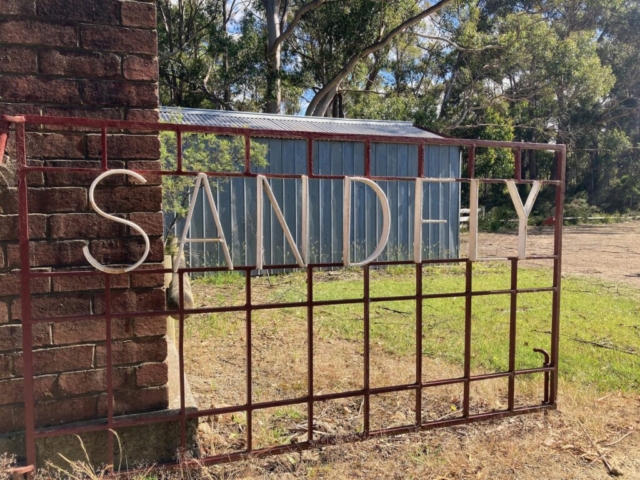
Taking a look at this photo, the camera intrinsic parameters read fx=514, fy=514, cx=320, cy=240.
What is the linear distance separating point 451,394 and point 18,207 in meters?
3.05

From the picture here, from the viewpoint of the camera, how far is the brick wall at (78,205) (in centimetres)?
233

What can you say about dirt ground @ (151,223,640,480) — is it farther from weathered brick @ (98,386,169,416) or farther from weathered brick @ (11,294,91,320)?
weathered brick @ (11,294,91,320)

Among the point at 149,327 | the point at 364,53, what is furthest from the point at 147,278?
the point at 364,53

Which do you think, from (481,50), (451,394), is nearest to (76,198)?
(451,394)

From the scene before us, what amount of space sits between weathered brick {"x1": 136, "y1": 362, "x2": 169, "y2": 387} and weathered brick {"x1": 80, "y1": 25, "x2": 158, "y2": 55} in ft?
5.11

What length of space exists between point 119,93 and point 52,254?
2.71ft

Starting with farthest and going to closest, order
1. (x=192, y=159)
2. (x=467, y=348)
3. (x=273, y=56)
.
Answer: (x=273, y=56) → (x=192, y=159) → (x=467, y=348)

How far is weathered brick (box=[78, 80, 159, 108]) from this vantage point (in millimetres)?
2428

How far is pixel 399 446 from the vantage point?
3.00m

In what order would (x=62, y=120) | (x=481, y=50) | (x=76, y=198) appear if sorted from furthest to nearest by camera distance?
1. (x=481, y=50)
2. (x=76, y=198)
3. (x=62, y=120)

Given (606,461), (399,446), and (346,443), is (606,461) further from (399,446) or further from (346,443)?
(346,443)

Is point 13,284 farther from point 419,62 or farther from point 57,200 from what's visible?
point 419,62

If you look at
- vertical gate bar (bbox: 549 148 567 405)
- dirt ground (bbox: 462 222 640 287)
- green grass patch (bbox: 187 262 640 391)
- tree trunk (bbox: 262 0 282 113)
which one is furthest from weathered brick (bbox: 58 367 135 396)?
tree trunk (bbox: 262 0 282 113)

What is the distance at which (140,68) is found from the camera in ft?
8.20
